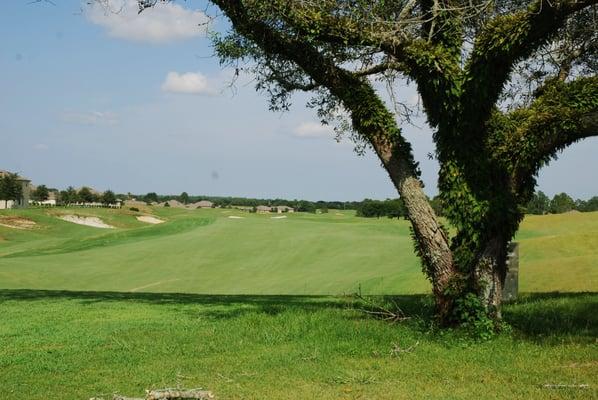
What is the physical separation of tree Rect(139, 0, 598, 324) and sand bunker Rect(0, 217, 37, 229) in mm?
58834

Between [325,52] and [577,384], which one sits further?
[325,52]

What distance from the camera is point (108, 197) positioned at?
10719 cm

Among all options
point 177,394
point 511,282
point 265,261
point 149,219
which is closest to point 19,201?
point 149,219

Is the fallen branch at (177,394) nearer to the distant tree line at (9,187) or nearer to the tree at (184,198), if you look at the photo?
the distant tree line at (9,187)

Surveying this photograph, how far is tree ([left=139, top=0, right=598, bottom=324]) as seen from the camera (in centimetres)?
912

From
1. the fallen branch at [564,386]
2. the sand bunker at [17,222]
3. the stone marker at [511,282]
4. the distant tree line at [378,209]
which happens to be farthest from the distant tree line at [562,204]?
the fallen branch at [564,386]

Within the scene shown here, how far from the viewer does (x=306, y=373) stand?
7.38 m

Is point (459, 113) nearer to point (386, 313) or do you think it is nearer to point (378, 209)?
point (386, 313)

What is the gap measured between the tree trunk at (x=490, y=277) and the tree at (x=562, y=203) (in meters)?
78.4

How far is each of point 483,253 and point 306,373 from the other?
3844 millimetres

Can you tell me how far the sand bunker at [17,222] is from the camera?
63281mm

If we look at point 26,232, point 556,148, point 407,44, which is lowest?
point 26,232

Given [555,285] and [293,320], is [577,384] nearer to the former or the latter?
[293,320]

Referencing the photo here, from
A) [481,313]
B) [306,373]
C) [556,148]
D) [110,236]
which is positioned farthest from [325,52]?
[110,236]
